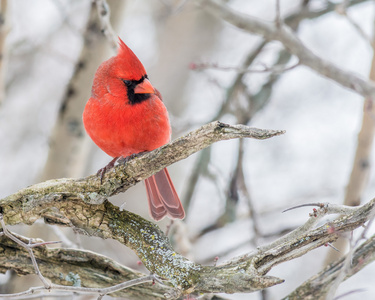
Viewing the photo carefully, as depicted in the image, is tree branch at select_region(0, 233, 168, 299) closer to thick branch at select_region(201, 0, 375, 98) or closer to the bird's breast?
the bird's breast

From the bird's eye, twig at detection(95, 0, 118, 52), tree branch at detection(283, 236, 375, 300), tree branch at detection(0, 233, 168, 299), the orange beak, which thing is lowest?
tree branch at detection(283, 236, 375, 300)

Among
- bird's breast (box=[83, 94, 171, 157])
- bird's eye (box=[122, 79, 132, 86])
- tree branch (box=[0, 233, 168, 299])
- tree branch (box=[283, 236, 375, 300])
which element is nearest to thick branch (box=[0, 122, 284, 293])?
tree branch (box=[0, 233, 168, 299])

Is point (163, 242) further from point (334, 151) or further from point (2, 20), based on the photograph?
point (334, 151)

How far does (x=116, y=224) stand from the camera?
1938 mm

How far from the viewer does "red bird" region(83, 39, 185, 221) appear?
7.57ft

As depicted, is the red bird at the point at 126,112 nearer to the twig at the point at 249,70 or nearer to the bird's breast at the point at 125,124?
the bird's breast at the point at 125,124

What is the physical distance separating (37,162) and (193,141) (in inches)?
223

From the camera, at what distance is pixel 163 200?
8.16ft

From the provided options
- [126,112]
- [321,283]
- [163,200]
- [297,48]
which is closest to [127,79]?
[126,112]

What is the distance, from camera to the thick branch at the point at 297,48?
2725 mm

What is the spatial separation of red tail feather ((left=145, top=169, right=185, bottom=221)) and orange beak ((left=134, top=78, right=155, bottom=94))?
18.5 inches

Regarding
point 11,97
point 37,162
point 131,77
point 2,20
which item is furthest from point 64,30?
point 131,77

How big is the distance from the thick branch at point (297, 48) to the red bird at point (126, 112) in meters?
0.81

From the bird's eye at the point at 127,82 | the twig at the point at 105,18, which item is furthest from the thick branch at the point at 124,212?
the twig at the point at 105,18
